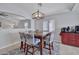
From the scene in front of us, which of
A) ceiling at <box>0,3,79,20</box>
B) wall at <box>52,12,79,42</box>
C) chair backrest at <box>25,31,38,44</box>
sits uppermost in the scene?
ceiling at <box>0,3,79,20</box>

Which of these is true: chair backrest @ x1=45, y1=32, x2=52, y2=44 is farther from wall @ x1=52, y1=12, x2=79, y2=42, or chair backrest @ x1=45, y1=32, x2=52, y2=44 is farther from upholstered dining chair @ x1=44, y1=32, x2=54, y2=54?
wall @ x1=52, y1=12, x2=79, y2=42

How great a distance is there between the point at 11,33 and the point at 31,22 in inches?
13.8

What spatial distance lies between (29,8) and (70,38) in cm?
78

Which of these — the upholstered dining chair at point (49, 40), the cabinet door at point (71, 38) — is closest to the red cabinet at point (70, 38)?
the cabinet door at point (71, 38)

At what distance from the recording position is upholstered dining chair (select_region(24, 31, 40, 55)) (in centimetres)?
163

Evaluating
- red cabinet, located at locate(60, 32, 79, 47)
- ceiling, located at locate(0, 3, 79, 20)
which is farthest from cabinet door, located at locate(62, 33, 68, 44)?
ceiling, located at locate(0, 3, 79, 20)

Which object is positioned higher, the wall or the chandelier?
the chandelier

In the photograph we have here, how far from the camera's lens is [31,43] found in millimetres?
1654

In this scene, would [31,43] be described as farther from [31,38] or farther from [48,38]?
[48,38]

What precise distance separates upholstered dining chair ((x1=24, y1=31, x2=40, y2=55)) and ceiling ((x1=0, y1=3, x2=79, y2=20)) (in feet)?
0.93

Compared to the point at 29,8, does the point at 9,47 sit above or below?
below

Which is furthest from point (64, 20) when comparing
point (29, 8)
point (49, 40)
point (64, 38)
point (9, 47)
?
point (9, 47)
